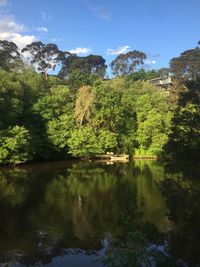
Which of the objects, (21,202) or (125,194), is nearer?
(21,202)

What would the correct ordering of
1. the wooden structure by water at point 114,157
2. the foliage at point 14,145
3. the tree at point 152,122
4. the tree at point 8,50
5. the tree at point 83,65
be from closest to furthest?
the foliage at point 14,145
the wooden structure by water at point 114,157
the tree at point 152,122
the tree at point 8,50
the tree at point 83,65

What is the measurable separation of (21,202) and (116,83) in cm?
4552

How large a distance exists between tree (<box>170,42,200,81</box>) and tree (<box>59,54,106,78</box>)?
692 inches

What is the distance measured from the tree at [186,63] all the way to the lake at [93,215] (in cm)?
4991

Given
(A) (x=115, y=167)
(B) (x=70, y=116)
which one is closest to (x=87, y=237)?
(A) (x=115, y=167)

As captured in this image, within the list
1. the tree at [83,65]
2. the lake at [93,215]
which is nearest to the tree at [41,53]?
the tree at [83,65]

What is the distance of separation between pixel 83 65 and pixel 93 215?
7129cm

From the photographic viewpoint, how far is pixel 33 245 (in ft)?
54.0

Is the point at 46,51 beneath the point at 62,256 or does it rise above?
above

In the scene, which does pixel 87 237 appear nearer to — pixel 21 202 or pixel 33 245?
pixel 33 245

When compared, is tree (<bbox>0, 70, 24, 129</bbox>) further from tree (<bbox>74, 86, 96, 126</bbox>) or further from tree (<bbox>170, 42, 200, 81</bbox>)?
tree (<bbox>170, 42, 200, 81</bbox>)

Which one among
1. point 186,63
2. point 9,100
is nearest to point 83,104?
point 9,100

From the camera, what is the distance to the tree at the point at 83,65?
8725 centimetres

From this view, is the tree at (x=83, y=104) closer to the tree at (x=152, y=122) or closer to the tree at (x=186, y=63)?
the tree at (x=152, y=122)
